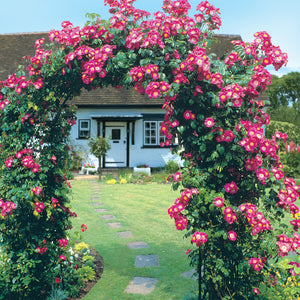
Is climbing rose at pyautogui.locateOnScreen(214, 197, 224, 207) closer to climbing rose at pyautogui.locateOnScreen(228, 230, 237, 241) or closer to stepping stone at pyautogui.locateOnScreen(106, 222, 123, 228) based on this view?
climbing rose at pyautogui.locateOnScreen(228, 230, 237, 241)

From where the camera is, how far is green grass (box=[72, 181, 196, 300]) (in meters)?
4.14

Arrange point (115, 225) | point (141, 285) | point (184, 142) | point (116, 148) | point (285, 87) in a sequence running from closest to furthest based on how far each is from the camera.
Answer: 1. point (184, 142)
2. point (141, 285)
3. point (115, 225)
4. point (116, 148)
5. point (285, 87)

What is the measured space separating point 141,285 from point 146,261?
81cm

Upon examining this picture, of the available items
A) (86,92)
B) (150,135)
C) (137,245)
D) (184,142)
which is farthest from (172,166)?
(184,142)

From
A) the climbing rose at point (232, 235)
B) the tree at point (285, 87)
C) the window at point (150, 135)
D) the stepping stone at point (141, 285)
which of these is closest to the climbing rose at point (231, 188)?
the climbing rose at point (232, 235)

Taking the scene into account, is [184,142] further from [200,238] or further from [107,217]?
[107,217]

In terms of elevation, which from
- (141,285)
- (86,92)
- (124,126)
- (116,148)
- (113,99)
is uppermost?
(86,92)

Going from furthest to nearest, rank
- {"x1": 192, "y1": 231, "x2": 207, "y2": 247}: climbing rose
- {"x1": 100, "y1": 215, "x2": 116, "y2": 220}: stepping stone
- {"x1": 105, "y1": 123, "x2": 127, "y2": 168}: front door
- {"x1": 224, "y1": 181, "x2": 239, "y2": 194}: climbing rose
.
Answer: {"x1": 105, "y1": 123, "x2": 127, "y2": 168}: front door → {"x1": 100, "y1": 215, "x2": 116, "y2": 220}: stepping stone → {"x1": 224, "y1": 181, "x2": 239, "y2": 194}: climbing rose → {"x1": 192, "y1": 231, "x2": 207, "y2": 247}: climbing rose

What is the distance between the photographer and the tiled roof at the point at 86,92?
1784 cm

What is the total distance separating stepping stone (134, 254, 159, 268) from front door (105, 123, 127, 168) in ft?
42.9

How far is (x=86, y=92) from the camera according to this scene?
18.7m

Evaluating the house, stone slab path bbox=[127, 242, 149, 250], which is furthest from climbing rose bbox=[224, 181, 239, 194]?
the house

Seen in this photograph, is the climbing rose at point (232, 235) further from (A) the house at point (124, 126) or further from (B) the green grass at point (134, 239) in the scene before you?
(A) the house at point (124, 126)

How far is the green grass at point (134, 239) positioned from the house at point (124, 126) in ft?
22.7
